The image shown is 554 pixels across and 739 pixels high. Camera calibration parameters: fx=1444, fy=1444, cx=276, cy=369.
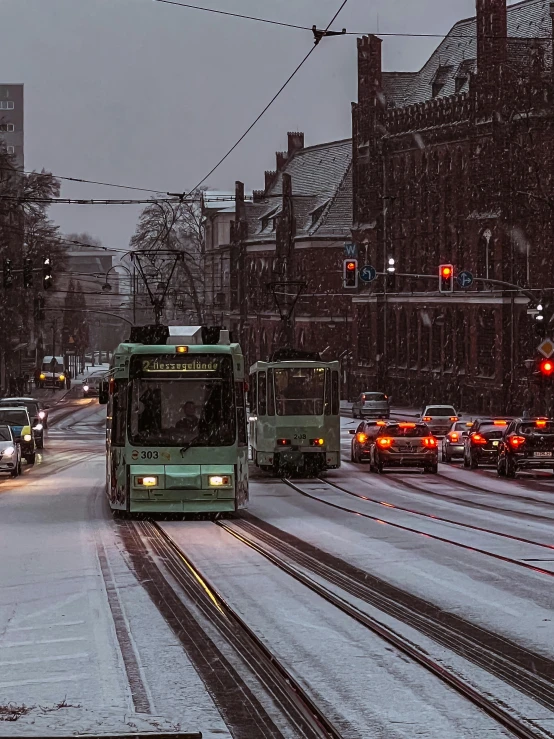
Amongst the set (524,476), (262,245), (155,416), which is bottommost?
(524,476)

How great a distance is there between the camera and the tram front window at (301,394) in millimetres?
36625

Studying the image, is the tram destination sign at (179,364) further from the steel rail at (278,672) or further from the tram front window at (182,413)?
the steel rail at (278,672)

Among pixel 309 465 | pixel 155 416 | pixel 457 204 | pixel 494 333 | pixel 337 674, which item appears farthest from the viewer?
pixel 457 204

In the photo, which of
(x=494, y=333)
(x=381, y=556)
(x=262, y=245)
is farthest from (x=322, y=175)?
(x=381, y=556)

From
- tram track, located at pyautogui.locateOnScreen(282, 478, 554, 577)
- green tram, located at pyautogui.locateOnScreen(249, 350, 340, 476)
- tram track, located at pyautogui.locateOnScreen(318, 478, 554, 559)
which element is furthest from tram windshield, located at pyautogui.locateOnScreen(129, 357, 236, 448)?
green tram, located at pyautogui.locateOnScreen(249, 350, 340, 476)

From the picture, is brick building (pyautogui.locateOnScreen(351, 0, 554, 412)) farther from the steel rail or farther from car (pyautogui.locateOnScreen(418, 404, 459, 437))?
the steel rail

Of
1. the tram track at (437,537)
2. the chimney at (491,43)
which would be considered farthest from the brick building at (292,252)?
the tram track at (437,537)

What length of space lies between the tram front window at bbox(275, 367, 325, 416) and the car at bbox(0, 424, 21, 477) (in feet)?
22.2

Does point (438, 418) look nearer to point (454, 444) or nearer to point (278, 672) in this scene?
point (454, 444)

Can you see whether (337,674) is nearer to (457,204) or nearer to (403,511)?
(403,511)

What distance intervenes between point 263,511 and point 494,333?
49.6m

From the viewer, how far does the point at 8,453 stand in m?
36.1

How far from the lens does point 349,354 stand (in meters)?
97.2

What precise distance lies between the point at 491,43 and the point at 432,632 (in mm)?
64292
